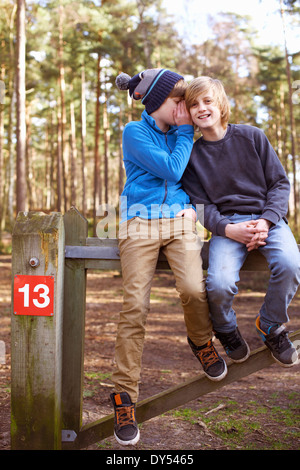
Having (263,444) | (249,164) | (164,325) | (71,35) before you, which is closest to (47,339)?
(249,164)

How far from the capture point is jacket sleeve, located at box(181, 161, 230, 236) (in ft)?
8.74

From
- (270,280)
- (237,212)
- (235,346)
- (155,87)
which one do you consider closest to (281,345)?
(235,346)

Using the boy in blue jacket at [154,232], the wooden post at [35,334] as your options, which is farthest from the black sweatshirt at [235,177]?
the wooden post at [35,334]

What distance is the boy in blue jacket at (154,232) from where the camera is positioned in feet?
8.20

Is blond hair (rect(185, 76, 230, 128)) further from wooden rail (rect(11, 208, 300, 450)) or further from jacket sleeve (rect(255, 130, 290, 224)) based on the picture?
wooden rail (rect(11, 208, 300, 450))

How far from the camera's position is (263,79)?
2462 cm

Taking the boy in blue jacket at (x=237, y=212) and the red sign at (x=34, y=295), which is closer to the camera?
the boy in blue jacket at (x=237, y=212)

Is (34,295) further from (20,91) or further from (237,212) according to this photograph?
(20,91)

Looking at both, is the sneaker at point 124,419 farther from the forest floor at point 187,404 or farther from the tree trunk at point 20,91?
the tree trunk at point 20,91

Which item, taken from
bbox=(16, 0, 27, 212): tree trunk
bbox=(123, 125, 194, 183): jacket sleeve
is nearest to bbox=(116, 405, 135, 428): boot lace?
bbox=(123, 125, 194, 183): jacket sleeve

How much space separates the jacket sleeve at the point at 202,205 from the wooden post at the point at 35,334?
0.84m

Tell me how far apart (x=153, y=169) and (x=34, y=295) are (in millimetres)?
994

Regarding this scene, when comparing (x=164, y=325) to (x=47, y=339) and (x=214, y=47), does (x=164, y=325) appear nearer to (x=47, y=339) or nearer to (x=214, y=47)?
(x=47, y=339)

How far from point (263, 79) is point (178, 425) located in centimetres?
2389
